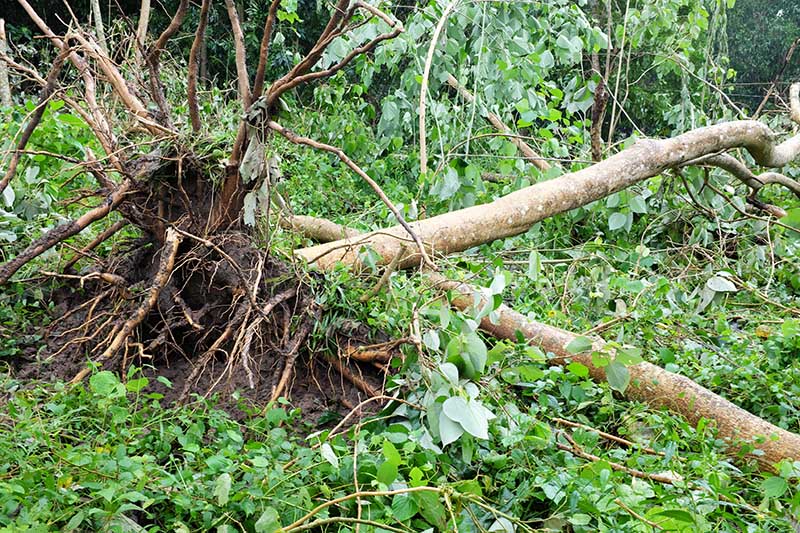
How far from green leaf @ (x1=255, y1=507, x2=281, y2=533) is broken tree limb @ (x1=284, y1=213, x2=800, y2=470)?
0.84 m

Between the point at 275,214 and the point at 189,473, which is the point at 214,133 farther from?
the point at 189,473

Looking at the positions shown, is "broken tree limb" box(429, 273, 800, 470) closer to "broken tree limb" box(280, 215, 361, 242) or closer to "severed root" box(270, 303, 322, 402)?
"severed root" box(270, 303, 322, 402)

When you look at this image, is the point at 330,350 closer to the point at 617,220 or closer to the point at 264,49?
the point at 264,49

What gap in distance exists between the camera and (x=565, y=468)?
1.93m

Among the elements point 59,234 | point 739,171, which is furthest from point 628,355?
point 739,171

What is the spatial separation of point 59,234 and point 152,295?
1.08 ft

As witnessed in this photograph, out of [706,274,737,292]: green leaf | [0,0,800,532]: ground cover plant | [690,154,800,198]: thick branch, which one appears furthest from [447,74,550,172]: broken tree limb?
[706,274,737,292]: green leaf

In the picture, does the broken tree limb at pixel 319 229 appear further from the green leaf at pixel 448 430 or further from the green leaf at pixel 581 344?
the green leaf at pixel 448 430

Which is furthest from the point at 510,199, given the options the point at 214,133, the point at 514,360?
the point at 214,133

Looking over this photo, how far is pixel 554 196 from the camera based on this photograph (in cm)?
342

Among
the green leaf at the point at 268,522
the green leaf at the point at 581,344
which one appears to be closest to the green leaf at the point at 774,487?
the green leaf at the point at 581,344

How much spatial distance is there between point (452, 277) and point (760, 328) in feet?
5.27

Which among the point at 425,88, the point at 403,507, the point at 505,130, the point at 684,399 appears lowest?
the point at 684,399

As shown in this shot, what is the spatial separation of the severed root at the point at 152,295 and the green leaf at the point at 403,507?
1062mm
